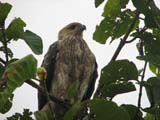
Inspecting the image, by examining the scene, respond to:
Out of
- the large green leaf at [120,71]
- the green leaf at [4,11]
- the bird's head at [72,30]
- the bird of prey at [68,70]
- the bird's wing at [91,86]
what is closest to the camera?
the large green leaf at [120,71]

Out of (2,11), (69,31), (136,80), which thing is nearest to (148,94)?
(136,80)

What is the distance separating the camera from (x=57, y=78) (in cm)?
621

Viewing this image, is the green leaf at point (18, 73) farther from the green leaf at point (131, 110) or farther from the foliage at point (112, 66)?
the green leaf at point (131, 110)

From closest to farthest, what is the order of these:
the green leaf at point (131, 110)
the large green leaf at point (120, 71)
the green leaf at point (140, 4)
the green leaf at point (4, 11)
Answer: the green leaf at point (131, 110), the large green leaf at point (120, 71), the green leaf at point (4, 11), the green leaf at point (140, 4)

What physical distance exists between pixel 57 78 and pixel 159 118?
341 centimetres

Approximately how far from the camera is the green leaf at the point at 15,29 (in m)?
3.52

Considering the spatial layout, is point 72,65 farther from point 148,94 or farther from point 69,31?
point 148,94

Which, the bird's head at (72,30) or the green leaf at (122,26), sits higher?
the green leaf at (122,26)

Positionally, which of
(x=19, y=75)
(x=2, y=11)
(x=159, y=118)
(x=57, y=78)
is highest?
(x=2, y=11)

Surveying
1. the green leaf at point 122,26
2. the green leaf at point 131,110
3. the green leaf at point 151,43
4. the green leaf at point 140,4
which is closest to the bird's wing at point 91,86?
the green leaf at point 122,26

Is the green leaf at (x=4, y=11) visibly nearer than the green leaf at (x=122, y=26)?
Yes

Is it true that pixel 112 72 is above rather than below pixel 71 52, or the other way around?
above

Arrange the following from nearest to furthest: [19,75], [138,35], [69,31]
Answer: [19,75]
[138,35]
[69,31]

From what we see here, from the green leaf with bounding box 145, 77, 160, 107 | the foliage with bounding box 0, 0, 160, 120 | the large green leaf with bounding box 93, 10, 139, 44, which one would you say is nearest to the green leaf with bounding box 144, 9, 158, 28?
the foliage with bounding box 0, 0, 160, 120
